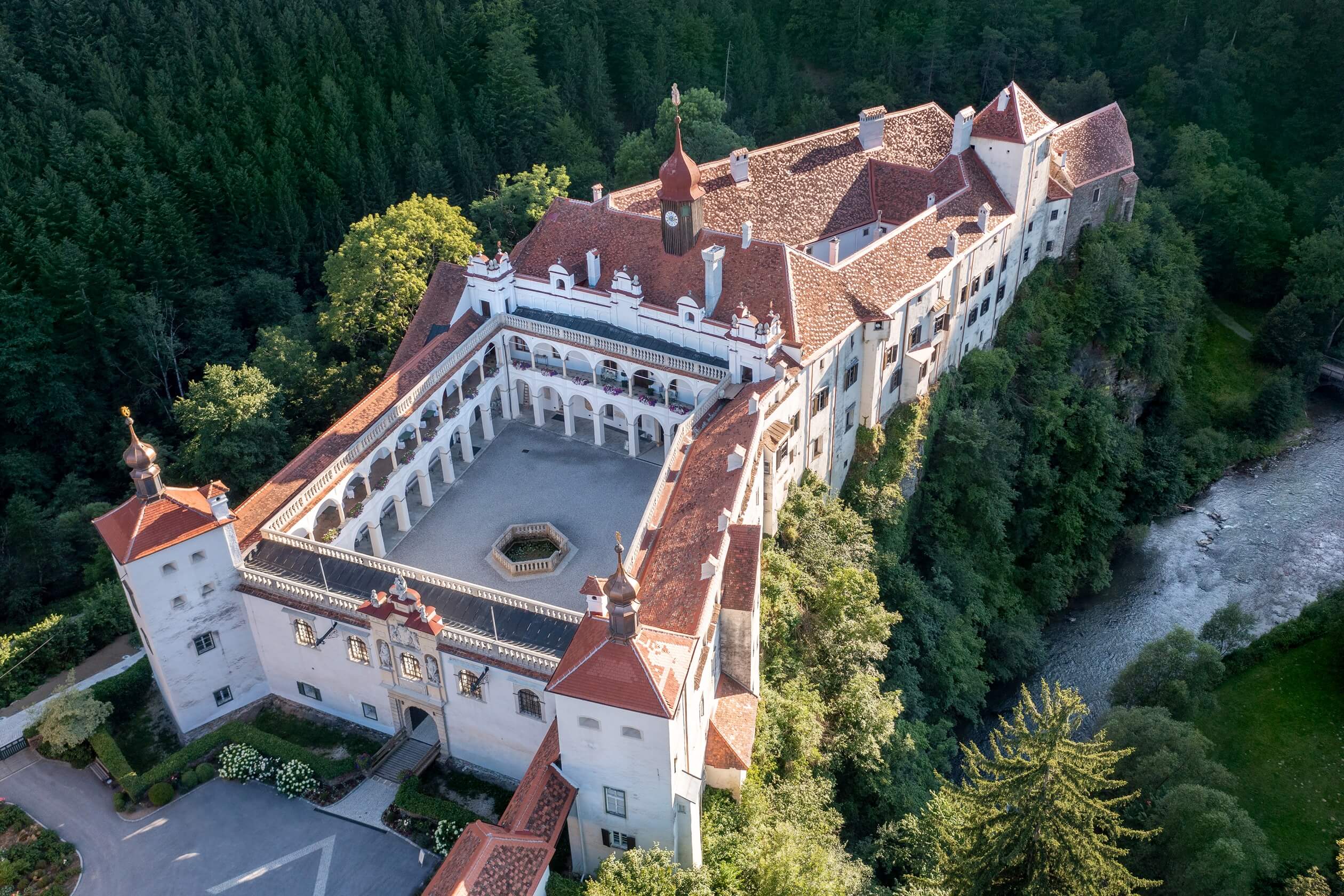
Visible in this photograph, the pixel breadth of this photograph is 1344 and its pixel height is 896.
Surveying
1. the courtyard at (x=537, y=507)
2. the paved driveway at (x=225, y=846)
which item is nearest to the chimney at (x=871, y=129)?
the courtyard at (x=537, y=507)

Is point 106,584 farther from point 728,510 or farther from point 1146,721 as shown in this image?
point 1146,721

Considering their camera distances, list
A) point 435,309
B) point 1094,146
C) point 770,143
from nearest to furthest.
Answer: point 435,309 < point 1094,146 < point 770,143

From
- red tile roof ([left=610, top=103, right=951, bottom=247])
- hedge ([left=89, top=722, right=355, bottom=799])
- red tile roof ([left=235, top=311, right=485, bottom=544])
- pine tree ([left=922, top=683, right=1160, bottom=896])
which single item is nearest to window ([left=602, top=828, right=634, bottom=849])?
hedge ([left=89, top=722, right=355, bottom=799])

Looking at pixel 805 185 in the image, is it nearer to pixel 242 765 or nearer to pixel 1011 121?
pixel 1011 121

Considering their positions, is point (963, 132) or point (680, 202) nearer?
point (680, 202)

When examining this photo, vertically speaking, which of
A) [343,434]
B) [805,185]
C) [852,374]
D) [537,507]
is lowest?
[537,507]

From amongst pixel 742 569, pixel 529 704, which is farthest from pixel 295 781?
pixel 742 569
